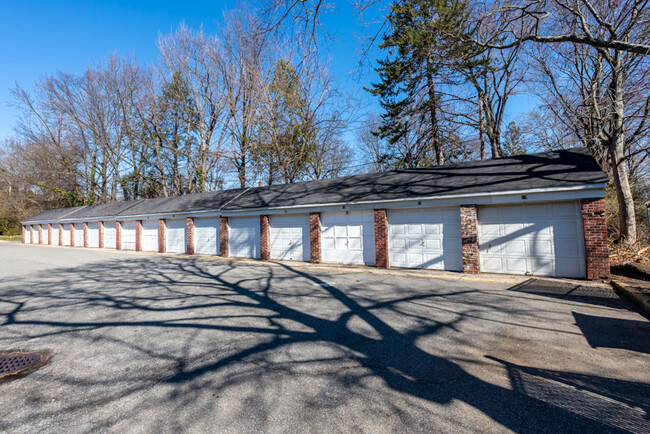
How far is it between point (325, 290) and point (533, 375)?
5052 mm

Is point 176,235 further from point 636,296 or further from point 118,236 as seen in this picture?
point 636,296

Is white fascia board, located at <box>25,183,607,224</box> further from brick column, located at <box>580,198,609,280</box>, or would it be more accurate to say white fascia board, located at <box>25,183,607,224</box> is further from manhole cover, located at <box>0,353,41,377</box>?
manhole cover, located at <box>0,353,41,377</box>

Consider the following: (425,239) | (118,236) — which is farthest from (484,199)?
(118,236)

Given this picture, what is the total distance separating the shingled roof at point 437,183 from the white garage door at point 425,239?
785 millimetres

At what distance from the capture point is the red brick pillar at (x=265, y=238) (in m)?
14.9

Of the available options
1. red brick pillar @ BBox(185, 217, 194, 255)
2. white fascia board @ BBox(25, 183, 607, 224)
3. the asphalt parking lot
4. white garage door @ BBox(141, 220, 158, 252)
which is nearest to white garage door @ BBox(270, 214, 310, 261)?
white fascia board @ BBox(25, 183, 607, 224)

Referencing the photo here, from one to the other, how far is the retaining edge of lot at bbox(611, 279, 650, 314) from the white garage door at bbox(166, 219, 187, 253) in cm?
1931

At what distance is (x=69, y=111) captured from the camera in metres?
32.4

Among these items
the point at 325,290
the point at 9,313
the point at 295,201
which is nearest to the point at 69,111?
the point at 295,201

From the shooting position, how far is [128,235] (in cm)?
2178

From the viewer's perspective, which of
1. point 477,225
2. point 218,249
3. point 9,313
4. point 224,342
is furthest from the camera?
point 218,249

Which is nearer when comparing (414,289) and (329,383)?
(329,383)

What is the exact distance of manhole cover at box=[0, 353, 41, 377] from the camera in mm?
3762

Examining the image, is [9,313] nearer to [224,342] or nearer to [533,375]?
[224,342]
